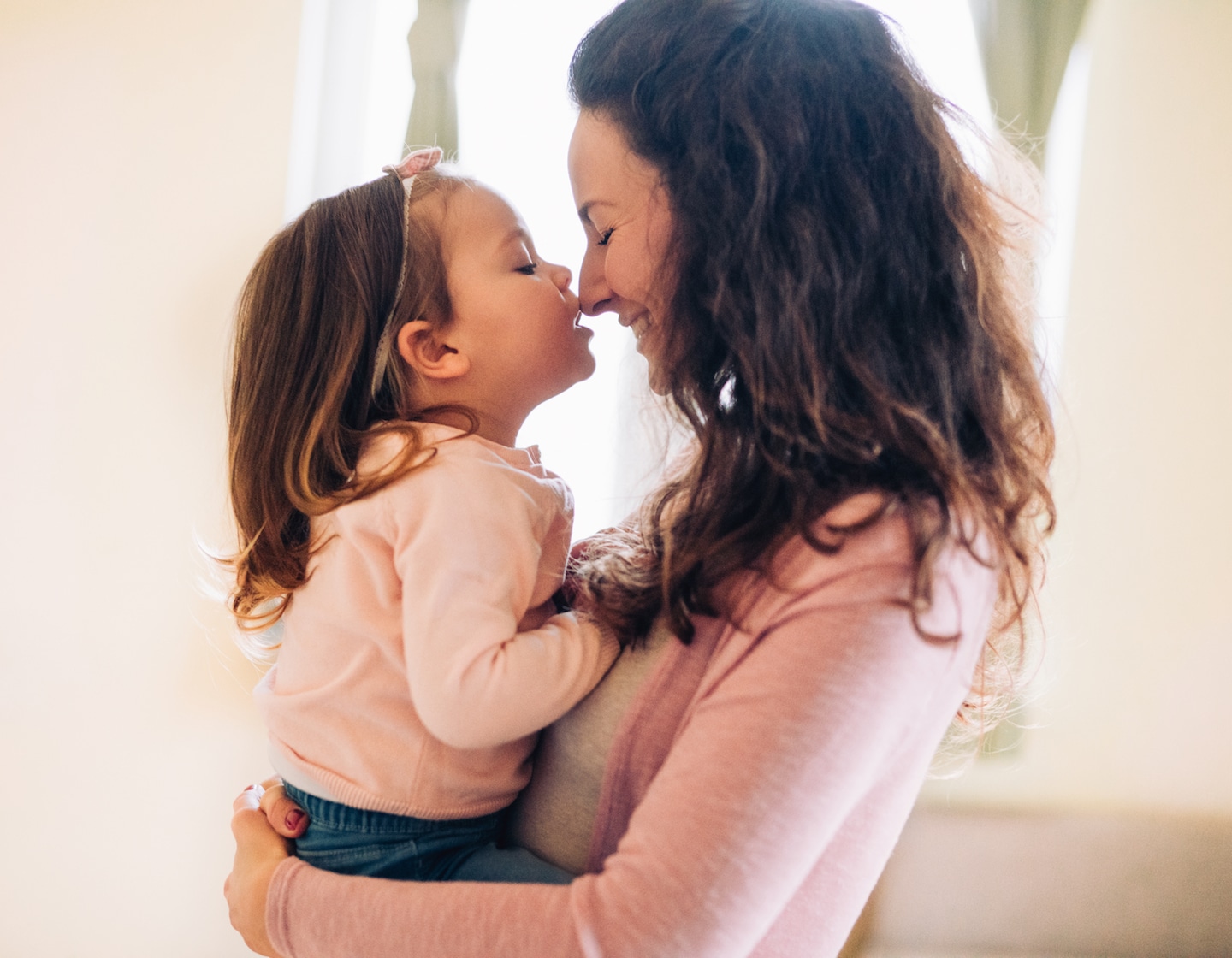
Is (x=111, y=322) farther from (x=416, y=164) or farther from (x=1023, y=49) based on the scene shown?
(x=1023, y=49)

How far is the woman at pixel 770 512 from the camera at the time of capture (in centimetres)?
59

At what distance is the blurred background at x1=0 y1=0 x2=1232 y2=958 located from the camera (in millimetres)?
1834

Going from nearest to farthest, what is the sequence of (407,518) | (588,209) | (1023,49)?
(407,518) → (588,209) → (1023,49)

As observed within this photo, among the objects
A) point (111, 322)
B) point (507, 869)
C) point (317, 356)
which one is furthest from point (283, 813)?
point (111, 322)

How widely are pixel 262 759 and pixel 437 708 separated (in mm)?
1325

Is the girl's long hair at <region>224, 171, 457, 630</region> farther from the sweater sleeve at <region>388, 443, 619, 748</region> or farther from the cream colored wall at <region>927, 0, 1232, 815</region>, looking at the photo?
the cream colored wall at <region>927, 0, 1232, 815</region>

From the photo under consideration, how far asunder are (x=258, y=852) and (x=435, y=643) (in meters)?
0.29

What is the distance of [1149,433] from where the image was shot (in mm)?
1979

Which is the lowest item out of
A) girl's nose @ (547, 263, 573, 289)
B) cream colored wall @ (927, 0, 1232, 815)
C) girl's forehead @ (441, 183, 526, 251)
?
cream colored wall @ (927, 0, 1232, 815)

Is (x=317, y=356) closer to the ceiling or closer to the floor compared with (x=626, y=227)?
closer to the floor

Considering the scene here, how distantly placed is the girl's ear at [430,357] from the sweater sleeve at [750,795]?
1.63 feet

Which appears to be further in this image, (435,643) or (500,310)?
(500,310)

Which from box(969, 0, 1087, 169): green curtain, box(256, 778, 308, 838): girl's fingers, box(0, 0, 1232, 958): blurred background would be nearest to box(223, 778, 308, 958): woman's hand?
box(256, 778, 308, 838): girl's fingers

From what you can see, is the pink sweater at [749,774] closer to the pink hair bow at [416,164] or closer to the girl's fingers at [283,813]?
the girl's fingers at [283,813]
